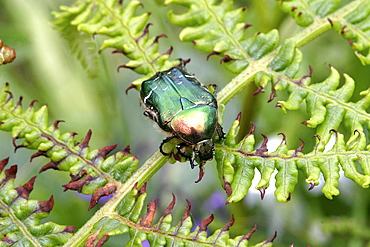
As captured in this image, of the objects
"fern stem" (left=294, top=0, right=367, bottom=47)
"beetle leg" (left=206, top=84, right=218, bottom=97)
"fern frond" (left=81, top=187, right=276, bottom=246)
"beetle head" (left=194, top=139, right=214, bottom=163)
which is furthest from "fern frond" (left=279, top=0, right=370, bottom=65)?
"fern frond" (left=81, top=187, right=276, bottom=246)

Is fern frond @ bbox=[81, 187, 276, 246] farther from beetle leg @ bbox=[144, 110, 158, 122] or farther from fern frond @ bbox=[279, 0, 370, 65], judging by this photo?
fern frond @ bbox=[279, 0, 370, 65]

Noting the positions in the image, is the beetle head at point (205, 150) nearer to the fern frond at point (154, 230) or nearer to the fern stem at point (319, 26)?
the fern frond at point (154, 230)

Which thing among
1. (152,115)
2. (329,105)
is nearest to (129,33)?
(152,115)

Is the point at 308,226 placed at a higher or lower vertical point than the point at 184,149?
lower

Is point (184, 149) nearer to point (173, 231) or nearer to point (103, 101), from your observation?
point (173, 231)

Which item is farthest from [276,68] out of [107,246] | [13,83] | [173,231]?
[13,83]
